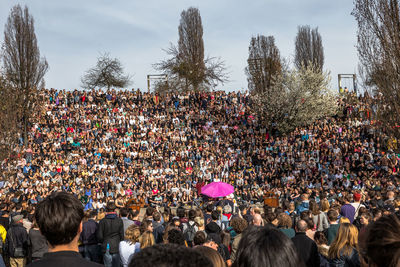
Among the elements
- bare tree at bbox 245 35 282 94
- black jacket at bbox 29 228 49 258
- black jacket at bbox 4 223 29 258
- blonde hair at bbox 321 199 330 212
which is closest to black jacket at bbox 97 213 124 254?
black jacket at bbox 29 228 49 258

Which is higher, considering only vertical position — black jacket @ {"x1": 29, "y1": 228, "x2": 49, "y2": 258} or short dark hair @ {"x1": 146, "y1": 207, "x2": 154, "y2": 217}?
short dark hair @ {"x1": 146, "y1": 207, "x2": 154, "y2": 217}

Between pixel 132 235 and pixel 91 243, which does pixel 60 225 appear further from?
pixel 91 243

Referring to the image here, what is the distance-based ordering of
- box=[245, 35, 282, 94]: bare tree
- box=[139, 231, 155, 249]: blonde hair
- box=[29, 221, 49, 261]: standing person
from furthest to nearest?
A: box=[245, 35, 282, 94]: bare tree → box=[29, 221, 49, 261]: standing person → box=[139, 231, 155, 249]: blonde hair

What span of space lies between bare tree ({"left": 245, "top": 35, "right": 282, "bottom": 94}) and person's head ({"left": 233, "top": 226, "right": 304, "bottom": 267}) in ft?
142

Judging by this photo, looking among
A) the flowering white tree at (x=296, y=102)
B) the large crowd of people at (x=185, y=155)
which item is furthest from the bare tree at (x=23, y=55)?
the flowering white tree at (x=296, y=102)

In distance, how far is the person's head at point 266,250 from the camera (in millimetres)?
2514

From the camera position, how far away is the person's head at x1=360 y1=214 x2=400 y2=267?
245 centimetres

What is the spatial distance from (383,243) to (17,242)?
8218 mm

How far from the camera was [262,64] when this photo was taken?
4703cm

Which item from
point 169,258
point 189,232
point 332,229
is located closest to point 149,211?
point 189,232

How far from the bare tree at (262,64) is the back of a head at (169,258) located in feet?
144

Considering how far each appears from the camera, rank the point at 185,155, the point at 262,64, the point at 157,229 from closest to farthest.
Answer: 1. the point at 157,229
2. the point at 185,155
3. the point at 262,64

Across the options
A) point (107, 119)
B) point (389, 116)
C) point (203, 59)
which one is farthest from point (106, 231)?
point (203, 59)

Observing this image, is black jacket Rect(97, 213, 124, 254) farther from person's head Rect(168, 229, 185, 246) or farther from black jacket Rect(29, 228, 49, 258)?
person's head Rect(168, 229, 185, 246)
